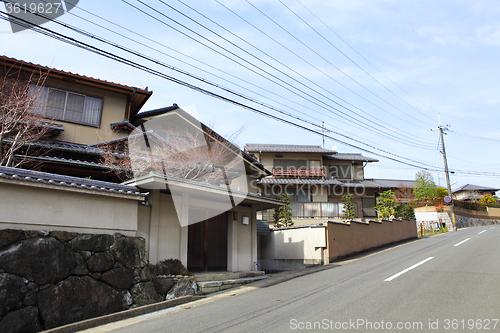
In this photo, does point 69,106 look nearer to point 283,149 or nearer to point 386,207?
point 283,149

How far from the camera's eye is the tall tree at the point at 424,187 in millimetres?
37688

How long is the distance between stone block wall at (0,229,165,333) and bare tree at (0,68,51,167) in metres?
5.51

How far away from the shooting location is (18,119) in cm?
1117

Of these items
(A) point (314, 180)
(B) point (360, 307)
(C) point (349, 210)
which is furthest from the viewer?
(A) point (314, 180)

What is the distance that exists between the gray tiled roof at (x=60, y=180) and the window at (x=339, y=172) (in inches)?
1089

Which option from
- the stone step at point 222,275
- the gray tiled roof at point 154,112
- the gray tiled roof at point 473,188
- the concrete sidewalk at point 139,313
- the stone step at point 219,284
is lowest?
the concrete sidewalk at point 139,313

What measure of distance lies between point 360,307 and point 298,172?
2477cm

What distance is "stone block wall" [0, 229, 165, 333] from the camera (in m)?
5.83

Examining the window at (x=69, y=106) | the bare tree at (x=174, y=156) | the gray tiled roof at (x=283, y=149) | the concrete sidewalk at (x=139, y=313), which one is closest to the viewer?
the concrete sidewalk at (x=139, y=313)

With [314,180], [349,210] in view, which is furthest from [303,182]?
[349,210]

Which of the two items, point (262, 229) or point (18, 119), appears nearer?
point (18, 119)

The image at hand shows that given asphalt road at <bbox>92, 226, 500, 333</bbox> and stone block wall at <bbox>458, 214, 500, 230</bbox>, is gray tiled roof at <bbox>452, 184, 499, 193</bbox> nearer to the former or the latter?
stone block wall at <bbox>458, 214, 500, 230</bbox>

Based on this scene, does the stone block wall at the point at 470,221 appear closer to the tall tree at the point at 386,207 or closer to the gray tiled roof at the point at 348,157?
the gray tiled roof at the point at 348,157

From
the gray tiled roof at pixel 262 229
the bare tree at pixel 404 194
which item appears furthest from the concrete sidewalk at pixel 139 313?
the bare tree at pixel 404 194
